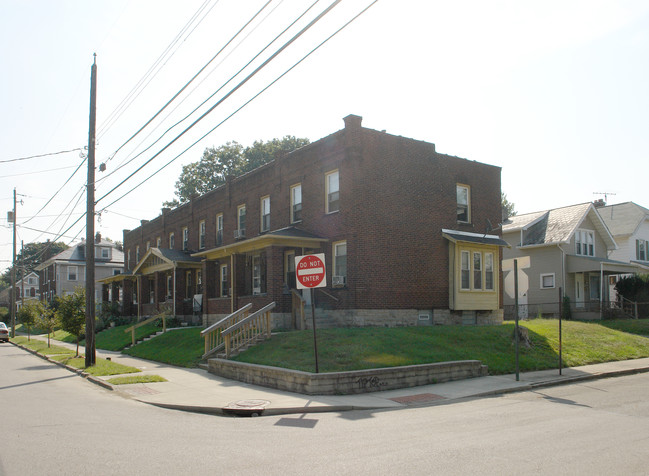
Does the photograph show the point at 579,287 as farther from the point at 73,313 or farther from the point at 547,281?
the point at 73,313

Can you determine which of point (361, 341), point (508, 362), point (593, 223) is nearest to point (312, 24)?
point (361, 341)

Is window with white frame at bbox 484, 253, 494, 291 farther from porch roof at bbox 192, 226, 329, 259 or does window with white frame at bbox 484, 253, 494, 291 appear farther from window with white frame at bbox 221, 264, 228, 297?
window with white frame at bbox 221, 264, 228, 297

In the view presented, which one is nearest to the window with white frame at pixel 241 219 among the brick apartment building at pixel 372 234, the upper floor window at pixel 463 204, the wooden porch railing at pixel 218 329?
the brick apartment building at pixel 372 234

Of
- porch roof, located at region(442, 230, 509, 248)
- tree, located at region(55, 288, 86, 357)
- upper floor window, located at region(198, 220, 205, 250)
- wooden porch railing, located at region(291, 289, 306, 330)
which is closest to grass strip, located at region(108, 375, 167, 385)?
wooden porch railing, located at region(291, 289, 306, 330)

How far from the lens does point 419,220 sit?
73.0 feet

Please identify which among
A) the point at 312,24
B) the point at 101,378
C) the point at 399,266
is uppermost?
the point at 312,24

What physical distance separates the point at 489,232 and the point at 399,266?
6.00 meters

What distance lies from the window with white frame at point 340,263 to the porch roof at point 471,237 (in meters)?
4.66

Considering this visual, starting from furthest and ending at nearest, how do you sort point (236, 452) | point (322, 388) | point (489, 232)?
point (489, 232) < point (322, 388) < point (236, 452)

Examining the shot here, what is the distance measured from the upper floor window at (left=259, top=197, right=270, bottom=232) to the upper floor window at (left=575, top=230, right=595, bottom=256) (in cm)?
2043

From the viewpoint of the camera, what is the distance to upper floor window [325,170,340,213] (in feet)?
71.0

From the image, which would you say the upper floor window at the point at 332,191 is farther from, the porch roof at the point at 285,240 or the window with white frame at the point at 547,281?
the window with white frame at the point at 547,281

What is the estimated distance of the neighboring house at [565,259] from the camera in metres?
32.3

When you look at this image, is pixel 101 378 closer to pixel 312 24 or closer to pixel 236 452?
pixel 236 452
